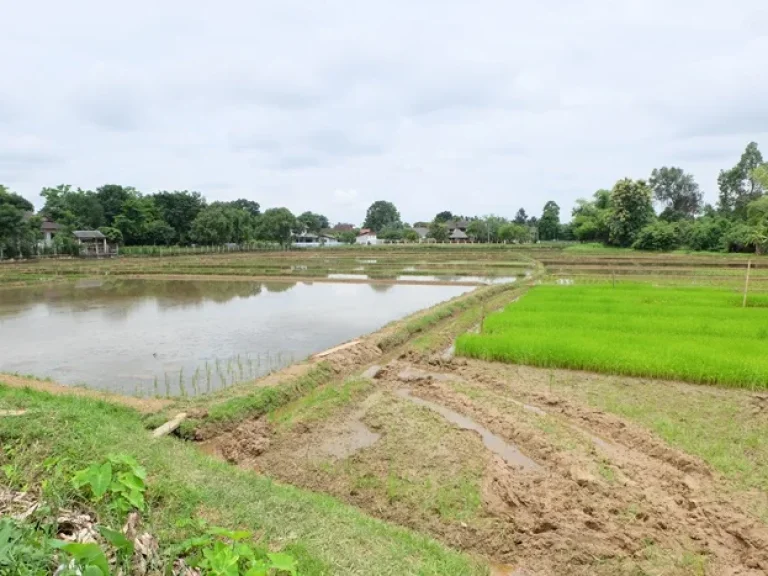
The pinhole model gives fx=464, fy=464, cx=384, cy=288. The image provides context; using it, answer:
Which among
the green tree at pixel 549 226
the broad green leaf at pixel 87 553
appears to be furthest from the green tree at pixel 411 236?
the broad green leaf at pixel 87 553

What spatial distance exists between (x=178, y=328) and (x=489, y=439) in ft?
40.6

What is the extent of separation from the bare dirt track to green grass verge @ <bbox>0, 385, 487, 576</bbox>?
655mm

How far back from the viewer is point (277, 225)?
70812mm

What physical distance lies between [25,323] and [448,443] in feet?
57.8

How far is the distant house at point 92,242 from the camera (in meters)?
49.7

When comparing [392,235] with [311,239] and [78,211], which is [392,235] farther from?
[78,211]

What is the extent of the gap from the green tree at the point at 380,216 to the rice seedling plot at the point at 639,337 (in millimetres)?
97250

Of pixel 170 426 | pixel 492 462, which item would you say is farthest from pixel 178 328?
pixel 492 462

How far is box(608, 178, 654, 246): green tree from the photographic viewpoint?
5256cm

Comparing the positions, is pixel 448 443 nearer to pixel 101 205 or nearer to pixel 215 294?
pixel 215 294

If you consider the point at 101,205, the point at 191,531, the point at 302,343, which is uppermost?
the point at 101,205

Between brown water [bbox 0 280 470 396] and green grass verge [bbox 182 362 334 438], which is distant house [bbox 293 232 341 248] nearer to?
brown water [bbox 0 280 470 396]

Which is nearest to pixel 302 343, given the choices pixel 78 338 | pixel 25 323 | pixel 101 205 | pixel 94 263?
pixel 78 338

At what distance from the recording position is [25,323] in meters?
17.1
